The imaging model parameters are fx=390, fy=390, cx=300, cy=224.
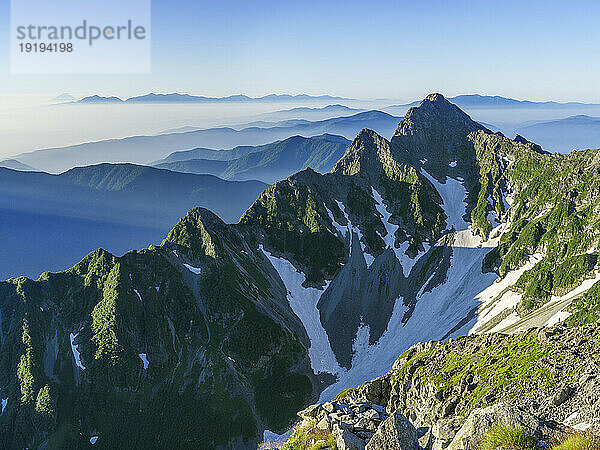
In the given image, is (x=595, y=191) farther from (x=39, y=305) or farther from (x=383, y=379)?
(x=39, y=305)

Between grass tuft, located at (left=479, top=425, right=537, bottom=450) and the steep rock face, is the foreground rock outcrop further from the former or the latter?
the steep rock face

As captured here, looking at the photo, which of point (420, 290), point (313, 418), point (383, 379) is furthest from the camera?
point (420, 290)

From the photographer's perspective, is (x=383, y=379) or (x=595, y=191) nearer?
(x=383, y=379)

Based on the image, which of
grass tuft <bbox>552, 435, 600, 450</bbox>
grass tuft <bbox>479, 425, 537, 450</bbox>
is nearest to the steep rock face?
grass tuft <bbox>479, 425, 537, 450</bbox>

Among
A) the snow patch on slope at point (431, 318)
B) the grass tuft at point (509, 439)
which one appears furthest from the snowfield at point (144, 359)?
the grass tuft at point (509, 439)

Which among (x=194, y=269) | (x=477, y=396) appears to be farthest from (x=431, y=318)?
(x=477, y=396)

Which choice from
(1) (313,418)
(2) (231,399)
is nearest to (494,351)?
(1) (313,418)

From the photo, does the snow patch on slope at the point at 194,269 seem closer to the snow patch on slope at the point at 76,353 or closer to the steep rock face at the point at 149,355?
the steep rock face at the point at 149,355
